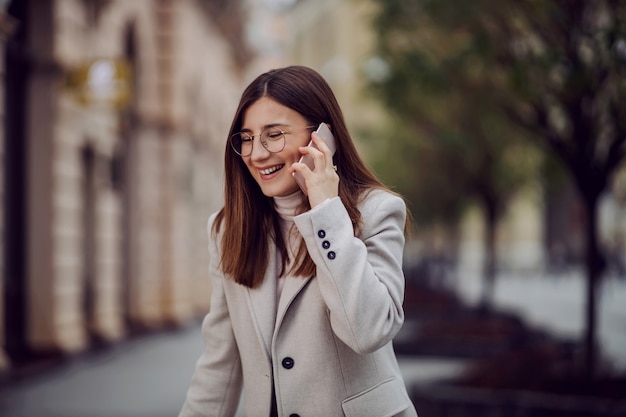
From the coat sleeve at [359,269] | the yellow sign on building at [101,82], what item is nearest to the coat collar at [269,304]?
the coat sleeve at [359,269]

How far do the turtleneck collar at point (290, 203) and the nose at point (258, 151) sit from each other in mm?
170

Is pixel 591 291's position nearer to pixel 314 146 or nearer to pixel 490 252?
pixel 314 146

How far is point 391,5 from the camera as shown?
11180mm

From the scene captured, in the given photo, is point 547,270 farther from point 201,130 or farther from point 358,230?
point 358,230

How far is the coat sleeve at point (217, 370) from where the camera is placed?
2883 millimetres

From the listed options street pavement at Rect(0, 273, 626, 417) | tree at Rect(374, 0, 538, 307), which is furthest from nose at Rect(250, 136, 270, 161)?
tree at Rect(374, 0, 538, 307)

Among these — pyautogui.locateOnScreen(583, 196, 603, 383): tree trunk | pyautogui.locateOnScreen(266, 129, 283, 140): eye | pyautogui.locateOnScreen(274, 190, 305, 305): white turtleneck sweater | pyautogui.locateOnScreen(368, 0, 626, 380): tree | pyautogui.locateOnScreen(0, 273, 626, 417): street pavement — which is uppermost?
pyautogui.locateOnScreen(368, 0, 626, 380): tree

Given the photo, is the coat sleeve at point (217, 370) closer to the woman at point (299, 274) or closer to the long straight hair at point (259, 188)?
the woman at point (299, 274)

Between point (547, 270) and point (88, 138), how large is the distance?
35.3 metres

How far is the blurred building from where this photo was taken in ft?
36.8

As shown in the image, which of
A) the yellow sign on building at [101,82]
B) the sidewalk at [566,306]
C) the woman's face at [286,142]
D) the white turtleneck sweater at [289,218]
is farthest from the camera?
the sidewalk at [566,306]

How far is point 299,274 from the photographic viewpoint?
8.98 feet

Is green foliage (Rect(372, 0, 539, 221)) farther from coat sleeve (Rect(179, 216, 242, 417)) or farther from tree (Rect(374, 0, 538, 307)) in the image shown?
coat sleeve (Rect(179, 216, 242, 417))

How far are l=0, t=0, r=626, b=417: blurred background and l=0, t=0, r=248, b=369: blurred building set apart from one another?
31 millimetres
